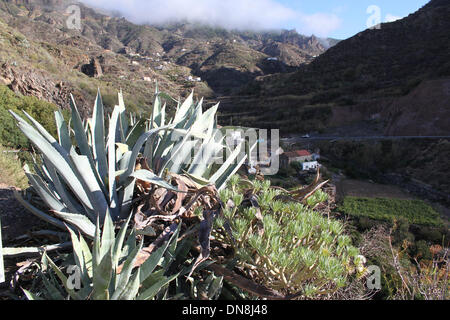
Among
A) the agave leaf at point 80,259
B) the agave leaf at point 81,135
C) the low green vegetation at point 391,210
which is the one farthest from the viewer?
the low green vegetation at point 391,210

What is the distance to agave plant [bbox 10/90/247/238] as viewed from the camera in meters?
1.27

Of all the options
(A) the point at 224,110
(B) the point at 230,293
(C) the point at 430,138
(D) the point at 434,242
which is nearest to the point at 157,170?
(B) the point at 230,293

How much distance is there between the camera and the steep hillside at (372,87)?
2651 centimetres

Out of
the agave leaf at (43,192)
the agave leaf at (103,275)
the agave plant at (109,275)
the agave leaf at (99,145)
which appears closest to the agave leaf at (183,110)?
the agave leaf at (99,145)

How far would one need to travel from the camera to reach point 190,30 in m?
119

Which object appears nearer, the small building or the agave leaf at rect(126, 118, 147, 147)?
the agave leaf at rect(126, 118, 147, 147)

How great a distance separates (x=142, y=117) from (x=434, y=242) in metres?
13.7

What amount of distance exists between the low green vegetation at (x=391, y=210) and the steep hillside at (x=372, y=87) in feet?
40.6

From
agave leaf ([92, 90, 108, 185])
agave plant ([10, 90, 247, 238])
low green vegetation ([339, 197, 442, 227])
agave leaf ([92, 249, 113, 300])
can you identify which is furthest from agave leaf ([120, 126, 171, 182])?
low green vegetation ([339, 197, 442, 227])

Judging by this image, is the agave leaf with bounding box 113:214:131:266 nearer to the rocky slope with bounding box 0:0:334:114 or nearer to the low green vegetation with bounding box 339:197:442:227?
the rocky slope with bounding box 0:0:334:114

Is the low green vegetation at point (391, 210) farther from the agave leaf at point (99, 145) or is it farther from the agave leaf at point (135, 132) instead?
the agave leaf at point (99, 145)

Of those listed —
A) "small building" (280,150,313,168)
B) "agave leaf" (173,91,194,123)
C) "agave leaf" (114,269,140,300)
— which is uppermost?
"agave leaf" (173,91,194,123)

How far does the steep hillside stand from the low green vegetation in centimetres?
1237

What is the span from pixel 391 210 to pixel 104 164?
16.8 meters
